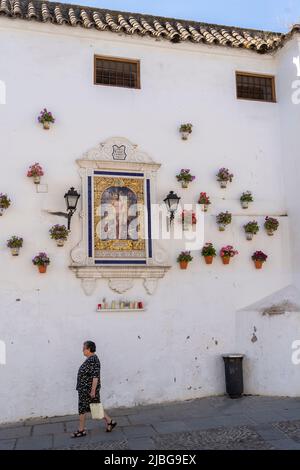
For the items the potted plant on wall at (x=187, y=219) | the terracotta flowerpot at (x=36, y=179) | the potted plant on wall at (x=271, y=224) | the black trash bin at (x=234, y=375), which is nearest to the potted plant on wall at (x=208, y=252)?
the potted plant on wall at (x=187, y=219)

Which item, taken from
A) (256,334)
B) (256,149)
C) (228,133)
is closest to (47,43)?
(228,133)

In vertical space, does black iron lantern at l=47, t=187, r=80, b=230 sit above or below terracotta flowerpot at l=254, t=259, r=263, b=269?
above

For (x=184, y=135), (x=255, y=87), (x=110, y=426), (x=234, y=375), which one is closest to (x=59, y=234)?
(x=184, y=135)

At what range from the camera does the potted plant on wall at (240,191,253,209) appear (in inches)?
404

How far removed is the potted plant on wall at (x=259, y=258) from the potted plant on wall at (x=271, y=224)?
52 centimetres

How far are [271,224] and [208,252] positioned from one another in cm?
154

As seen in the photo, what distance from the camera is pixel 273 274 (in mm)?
10383

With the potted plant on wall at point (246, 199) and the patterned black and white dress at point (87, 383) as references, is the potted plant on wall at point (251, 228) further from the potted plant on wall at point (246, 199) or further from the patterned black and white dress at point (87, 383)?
the patterned black and white dress at point (87, 383)

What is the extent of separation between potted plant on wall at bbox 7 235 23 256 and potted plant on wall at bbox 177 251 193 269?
3069 millimetres

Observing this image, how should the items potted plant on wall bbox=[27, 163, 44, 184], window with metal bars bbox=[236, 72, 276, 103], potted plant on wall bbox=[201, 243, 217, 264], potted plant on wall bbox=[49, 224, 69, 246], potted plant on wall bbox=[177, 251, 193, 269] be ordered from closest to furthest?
potted plant on wall bbox=[49, 224, 69, 246]
potted plant on wall bbox=[27, 163, 44, 184]
potted plant on wall bbox=[177, 251, 193, 269]
potted plant on wall bbox=[201, 243, 217, 264]
window with metal bars bbox=[236, 72, 276, 103]

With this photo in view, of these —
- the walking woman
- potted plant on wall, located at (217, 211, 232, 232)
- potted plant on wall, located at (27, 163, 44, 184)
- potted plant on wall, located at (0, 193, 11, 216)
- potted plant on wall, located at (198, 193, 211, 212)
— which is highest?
potted plant on wall, located at (27, 163, 44, 184)

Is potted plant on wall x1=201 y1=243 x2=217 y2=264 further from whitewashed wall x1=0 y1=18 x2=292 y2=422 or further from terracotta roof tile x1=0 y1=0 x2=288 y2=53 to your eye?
terracotta roof tile x1=0 y1=0 x2=288 y2=53

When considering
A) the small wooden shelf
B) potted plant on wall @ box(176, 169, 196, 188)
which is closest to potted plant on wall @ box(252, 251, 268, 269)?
potted plant on wall @ box(176, 169, 196, 188)

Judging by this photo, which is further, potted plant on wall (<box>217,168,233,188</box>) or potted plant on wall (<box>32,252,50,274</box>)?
potted plant on wall (<box>217,168,233,188</box>)
